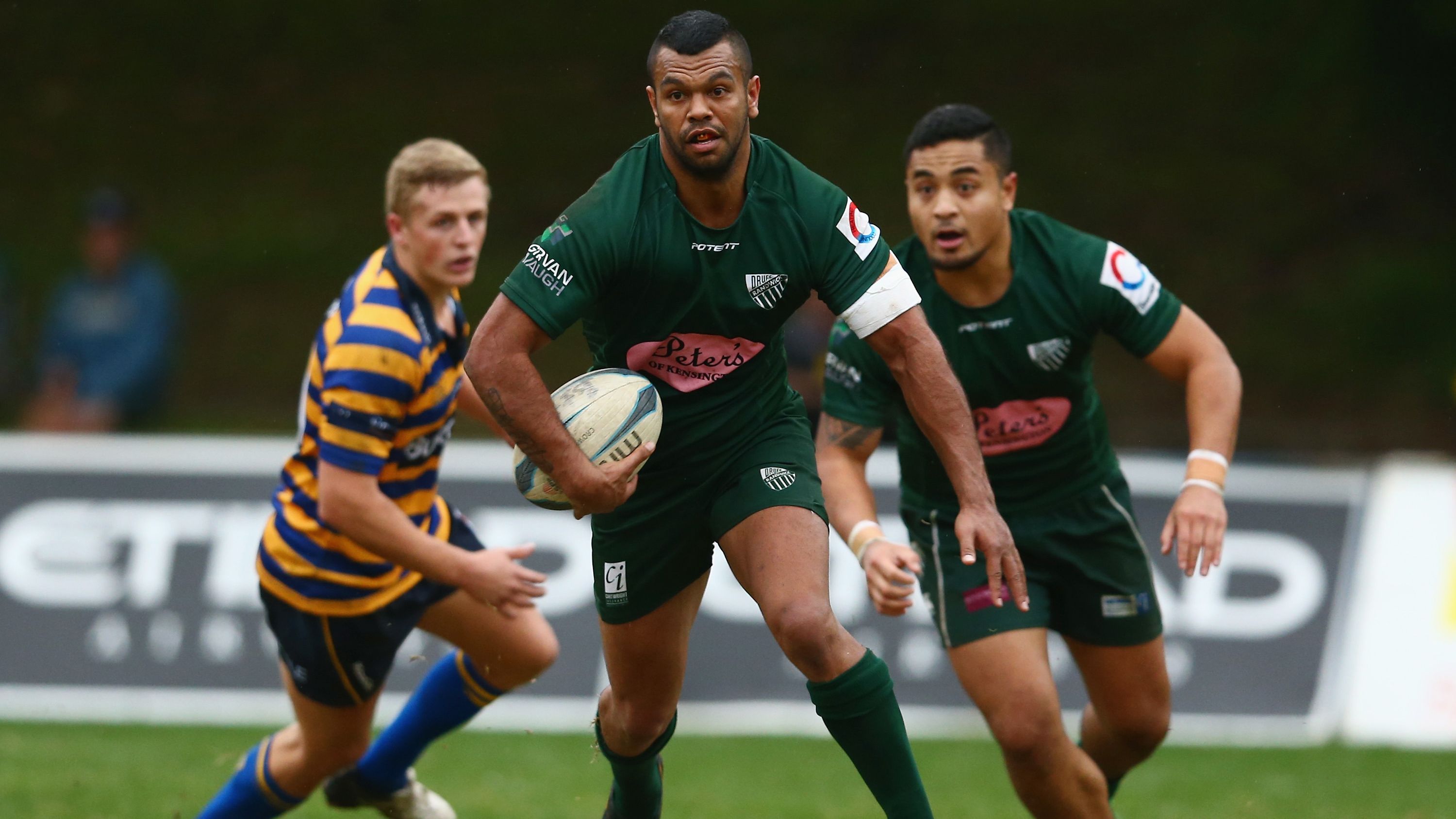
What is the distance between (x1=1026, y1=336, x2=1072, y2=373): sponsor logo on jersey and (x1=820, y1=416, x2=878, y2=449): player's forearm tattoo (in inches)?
22.1

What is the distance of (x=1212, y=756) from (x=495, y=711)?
3.80m

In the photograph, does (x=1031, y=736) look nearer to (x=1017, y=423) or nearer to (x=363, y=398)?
(x=1017, y=423)

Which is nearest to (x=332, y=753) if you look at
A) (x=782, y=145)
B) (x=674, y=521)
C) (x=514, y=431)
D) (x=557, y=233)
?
(x=674, y=521)

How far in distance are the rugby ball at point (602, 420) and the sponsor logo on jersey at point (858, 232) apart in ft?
2.25

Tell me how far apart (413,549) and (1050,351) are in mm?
2092

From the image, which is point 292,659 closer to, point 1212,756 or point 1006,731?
point 1006,731

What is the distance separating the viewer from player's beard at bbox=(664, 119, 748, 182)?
4.43 metres

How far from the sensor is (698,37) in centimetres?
438

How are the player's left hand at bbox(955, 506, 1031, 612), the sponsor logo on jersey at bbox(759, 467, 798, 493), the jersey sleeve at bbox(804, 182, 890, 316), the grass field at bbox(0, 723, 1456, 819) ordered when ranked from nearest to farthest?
the player's left hand at bbox(955, 506, 1031, 612) < the jersey sleeve at bbox(804, 182, 890, 316) < the sponsor logo on jersey at bbox(759, 467, 798, 493) < the grass field at bbox(0, 723, 1456, 819)

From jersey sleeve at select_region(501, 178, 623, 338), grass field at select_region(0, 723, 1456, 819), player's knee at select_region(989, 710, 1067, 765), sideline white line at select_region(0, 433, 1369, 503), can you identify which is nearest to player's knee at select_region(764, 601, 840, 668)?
player's knee at select_region(989, 710, 1067, 765)

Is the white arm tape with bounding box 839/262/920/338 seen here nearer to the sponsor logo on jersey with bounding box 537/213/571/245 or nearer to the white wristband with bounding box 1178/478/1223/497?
the sponsor logo on jersey with bounding box 537/213/571/245

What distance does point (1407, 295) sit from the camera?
44.2 ft

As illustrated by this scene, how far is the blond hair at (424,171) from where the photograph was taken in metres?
5.30

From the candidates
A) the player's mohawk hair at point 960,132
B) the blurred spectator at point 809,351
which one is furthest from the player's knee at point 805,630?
the blurred spectator at point 809,351
